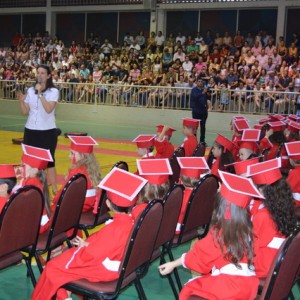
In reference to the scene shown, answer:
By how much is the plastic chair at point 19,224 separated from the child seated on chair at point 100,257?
35 cm

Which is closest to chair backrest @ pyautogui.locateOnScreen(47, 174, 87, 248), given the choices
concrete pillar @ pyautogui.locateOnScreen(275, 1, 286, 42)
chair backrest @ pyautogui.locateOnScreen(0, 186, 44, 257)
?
chair backrest @ pyautogui.locateOnScreen(0, 186, 44, 257)

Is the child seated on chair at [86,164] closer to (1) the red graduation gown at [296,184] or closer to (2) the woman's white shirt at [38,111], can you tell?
(2) the woman's white shirt at [38,111]

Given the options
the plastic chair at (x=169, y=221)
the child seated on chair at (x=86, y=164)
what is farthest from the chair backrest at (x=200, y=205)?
the child seated on chair at (x=86, y=164)

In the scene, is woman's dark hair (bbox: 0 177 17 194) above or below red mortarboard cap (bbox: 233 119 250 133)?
below

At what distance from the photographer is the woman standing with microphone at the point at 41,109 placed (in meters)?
6.81

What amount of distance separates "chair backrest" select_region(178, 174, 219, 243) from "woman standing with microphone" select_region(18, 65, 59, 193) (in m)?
2.64

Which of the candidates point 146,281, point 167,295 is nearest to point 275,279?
point 167,295

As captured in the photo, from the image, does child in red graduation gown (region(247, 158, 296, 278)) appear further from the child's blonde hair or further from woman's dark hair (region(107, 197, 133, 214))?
the child's blonde hair

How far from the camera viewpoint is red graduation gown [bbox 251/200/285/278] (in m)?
3.65

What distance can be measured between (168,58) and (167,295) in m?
18.9

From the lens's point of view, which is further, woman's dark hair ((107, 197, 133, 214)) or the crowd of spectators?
the crowd of spectators

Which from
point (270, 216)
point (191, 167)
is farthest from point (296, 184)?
point (270, 216)

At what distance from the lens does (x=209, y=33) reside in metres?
24.0

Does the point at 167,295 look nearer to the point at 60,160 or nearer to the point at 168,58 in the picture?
the point at 60,160
